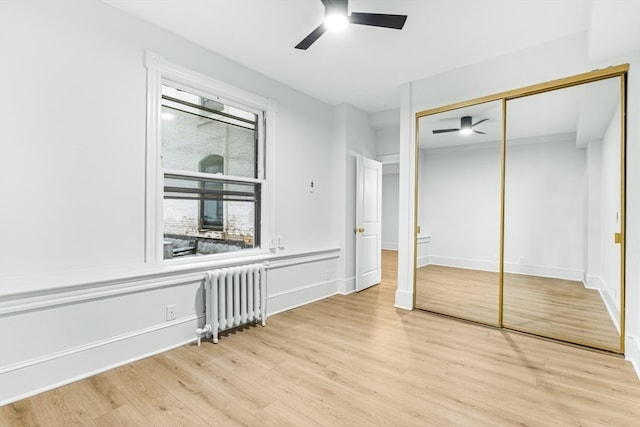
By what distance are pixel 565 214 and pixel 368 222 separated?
251cm

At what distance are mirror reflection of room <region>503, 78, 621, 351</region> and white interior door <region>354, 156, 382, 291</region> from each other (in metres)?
1.98

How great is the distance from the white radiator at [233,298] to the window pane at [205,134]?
3.58 feet

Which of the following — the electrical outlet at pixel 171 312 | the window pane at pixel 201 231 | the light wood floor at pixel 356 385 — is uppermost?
the window pane at pixel 201 231

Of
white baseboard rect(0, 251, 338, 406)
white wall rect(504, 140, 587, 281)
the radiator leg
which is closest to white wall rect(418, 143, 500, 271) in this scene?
white wall rect(504, 140, 587, 281)

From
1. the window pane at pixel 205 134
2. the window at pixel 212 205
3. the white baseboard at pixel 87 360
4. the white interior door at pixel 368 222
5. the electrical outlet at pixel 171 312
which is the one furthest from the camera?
the white interior door at pixel 368 222

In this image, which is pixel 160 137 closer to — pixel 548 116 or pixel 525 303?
pixel 548 116

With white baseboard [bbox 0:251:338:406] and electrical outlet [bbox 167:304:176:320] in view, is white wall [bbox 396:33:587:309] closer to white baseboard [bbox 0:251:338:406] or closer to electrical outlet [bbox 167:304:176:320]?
white baseboard [bbox 0:251:338:406]

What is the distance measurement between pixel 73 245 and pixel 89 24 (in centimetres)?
168

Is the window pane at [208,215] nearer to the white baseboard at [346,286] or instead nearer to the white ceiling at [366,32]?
the white ceiling at [366,32]

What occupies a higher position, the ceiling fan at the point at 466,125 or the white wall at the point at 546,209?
the ceiling fan at the point at 466,125

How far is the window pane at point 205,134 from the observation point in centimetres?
282

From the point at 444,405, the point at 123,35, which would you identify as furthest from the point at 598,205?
the point at 123,35

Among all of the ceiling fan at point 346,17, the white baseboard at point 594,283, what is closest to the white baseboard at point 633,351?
the white baseboard at point 594,283

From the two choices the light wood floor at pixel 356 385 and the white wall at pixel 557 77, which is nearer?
the light wood floor at pixel 356 385
